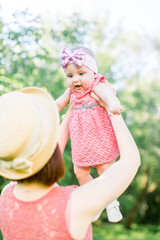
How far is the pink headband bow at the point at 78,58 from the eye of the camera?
2012 millimetres

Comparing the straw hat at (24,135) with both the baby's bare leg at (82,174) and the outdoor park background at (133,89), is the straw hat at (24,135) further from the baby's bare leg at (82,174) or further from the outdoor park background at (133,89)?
the outdoor park background at (133,89)

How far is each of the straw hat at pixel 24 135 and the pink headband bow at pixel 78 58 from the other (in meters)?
0.63

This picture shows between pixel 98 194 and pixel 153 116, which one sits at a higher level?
pixel 98 194

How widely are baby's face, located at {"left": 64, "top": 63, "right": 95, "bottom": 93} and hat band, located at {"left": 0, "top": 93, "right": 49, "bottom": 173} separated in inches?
24.4

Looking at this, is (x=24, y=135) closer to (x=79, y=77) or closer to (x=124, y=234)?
(x=79, y=77)

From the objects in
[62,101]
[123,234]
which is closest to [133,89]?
[123,234]

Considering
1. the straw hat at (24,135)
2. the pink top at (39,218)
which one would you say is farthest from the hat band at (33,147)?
the pink top at (39,218)

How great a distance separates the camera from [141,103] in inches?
616

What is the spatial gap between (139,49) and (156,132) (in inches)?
232

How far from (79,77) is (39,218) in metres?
0.98

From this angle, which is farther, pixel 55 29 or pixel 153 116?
pixel 153 116

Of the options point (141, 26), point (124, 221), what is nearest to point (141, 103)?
point (141, 26)

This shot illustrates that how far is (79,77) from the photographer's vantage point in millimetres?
2021

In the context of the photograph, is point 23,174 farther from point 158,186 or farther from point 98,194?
point 158,186
